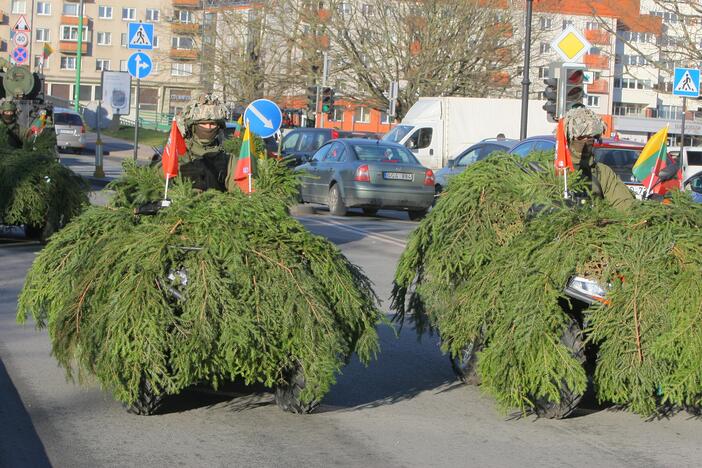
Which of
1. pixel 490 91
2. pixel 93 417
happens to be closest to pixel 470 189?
pixel 93 417

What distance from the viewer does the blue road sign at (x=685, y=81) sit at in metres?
22.5

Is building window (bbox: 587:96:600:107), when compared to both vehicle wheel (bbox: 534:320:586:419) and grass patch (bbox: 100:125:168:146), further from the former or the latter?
vehicle wheel (bbox: 534:320:586:419)

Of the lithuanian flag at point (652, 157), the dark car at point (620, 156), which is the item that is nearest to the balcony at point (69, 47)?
the dark car at point (620, 156)

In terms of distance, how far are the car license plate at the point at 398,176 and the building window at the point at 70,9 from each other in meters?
91.5

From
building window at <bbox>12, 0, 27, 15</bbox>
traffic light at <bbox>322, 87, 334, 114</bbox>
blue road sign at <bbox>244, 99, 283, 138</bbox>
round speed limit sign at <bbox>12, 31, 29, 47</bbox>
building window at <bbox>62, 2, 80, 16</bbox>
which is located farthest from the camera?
building window at <bbox>62, 2, 80, 16</bbox>

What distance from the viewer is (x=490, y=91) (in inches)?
2026

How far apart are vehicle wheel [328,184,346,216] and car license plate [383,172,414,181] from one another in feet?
3.40

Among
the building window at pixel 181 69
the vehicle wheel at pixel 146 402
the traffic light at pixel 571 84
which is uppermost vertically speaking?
the building window at pixel 181 69

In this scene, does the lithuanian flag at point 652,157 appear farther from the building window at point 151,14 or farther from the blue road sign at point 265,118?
the building window at point 151,14

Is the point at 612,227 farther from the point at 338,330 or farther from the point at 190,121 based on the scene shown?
the point at 190,121

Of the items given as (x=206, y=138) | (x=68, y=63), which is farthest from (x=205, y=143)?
(x=68, y=63)

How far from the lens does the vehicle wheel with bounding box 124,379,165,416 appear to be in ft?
22.4

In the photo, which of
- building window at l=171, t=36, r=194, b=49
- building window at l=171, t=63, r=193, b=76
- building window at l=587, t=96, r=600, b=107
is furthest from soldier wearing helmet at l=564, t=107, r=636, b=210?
building window at l=587, t=96, r=600, b=107

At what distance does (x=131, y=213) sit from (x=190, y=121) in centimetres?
108
